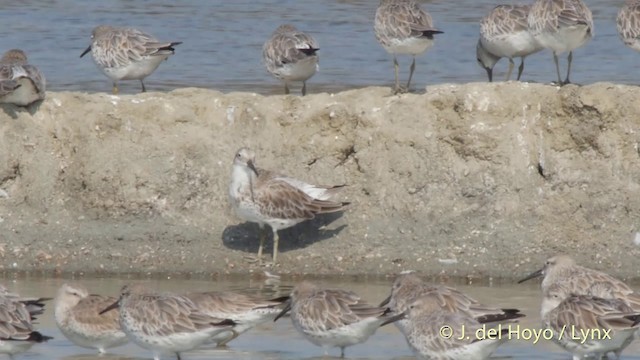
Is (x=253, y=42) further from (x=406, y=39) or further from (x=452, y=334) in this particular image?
(x=452, y=334)

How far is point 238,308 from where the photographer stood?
12.6 metres

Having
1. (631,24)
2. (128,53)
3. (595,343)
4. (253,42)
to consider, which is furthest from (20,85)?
(253,42)

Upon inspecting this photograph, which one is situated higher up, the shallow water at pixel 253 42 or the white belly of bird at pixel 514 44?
the white belly of bird at pixel 514 44

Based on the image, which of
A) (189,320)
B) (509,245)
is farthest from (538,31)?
(189,320)

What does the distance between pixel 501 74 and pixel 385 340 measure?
9.62 m

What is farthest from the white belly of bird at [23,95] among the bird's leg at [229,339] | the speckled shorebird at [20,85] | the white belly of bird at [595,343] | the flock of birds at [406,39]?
the white belly of bird at [595,343]

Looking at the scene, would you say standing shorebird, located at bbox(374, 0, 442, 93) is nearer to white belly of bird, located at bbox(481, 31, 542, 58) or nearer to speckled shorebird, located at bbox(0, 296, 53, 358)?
Result: white belly of bird, located at bbox(481, 31, 542, 58)

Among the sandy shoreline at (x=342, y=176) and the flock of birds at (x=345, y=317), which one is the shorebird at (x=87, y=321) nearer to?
the flock of birds at (x=345, y=317)

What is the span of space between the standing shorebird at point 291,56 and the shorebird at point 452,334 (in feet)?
19.3

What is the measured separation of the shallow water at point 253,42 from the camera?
21766 millimetres

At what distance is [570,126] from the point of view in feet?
52.2

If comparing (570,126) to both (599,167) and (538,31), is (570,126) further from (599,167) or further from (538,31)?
(538,31)

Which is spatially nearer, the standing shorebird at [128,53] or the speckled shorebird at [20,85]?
the speckled shorebird at [20,85]

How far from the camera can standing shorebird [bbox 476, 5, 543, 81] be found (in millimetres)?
17797
